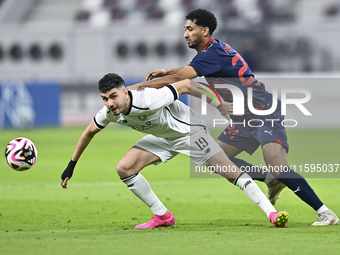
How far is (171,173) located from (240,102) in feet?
21.1

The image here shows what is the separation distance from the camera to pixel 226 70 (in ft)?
20.0

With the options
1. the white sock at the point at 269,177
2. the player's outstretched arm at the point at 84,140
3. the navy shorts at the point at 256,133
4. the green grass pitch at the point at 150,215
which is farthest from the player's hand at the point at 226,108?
the player's outstretched arm at the point at 84,140

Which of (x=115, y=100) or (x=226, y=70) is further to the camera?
(x=226, y=70)

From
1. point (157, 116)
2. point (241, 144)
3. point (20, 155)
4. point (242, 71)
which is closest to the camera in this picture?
point (157, 116)

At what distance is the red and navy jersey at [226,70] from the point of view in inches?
232

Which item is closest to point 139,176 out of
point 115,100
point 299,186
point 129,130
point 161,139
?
point 161,139

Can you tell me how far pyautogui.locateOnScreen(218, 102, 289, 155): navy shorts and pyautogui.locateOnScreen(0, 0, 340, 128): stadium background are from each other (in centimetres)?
3120

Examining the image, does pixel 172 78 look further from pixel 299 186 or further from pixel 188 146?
pixel 299 186

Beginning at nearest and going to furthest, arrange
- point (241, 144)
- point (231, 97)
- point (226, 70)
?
1. point (226, 70)
2. point (231, 97)
3. point (241, 144)

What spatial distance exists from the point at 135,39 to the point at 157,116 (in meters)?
38.5

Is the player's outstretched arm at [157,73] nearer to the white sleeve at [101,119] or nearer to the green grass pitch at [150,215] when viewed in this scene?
the white sleeve at [101,119]

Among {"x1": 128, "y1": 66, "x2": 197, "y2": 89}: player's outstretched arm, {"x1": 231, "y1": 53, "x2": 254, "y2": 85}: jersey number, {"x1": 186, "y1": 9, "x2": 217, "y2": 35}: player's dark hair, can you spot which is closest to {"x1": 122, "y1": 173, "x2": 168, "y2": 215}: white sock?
{"x1": 128, "y1": 66, "x2": 197, "y2": 89}: player's outstretched arm

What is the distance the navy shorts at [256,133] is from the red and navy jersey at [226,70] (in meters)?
0.16

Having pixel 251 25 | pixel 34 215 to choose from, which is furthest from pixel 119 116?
pixel 251 25
